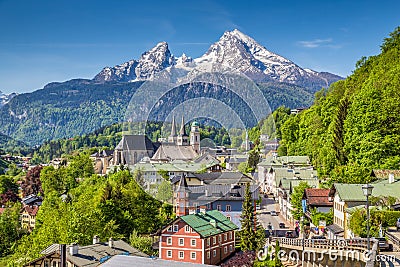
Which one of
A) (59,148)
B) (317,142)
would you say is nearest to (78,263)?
(317,142)

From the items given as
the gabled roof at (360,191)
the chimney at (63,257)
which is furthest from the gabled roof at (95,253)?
the gabled roof at (360,191)

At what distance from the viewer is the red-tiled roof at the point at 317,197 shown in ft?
95.7

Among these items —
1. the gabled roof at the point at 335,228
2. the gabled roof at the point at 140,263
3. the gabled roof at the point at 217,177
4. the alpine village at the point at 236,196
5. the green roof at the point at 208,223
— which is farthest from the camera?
the green roof at the point at 208,223

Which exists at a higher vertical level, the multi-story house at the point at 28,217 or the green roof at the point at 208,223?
the green roof at the point at 208,223

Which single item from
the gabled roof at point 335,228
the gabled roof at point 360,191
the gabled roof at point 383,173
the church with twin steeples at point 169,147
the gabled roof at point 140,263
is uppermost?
the church with twin steeples at point 169,147

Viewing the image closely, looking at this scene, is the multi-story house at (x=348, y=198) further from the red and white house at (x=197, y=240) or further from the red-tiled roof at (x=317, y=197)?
the red and white house at (x=197, y=240)

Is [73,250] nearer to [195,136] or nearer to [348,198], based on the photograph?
[195,136]

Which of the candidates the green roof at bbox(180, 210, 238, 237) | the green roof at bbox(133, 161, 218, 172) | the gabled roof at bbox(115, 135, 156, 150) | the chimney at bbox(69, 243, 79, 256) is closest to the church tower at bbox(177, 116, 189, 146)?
the green roof at bbox(133, 161, 218, 172)

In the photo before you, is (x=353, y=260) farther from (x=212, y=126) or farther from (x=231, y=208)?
(x=231, y=208)

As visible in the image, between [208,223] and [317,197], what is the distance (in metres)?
6.38

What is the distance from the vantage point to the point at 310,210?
29.3 m

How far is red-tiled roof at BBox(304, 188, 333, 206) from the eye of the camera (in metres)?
29.2

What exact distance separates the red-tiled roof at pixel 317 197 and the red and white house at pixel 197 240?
15.8ft

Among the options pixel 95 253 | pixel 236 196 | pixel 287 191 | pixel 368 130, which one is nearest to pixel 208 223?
pixel 236 196
